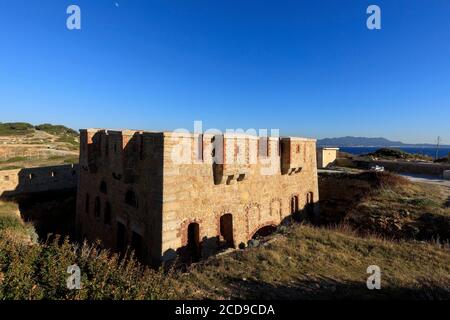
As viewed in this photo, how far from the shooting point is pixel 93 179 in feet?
59.2

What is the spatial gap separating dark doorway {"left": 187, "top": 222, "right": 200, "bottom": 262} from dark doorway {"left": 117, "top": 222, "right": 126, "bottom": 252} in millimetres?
3745

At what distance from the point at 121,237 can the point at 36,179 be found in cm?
1447

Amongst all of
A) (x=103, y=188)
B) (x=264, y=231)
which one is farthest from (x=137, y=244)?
(x=264, y=231)

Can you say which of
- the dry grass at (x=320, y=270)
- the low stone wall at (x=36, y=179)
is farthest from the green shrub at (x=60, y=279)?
the low stone wall at (x=36, y=179)

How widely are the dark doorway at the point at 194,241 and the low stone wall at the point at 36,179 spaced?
1813 cm

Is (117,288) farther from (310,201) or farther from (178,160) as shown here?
(310,201)

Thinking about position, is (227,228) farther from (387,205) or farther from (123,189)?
(387,205)

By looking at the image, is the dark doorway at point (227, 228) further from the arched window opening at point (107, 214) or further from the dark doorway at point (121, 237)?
the arched window opening at point (107, 214)

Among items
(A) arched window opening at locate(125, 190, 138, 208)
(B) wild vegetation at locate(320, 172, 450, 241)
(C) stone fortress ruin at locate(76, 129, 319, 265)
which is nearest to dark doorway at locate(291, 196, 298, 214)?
(C) stone fortress ruin at locate(76, 129, 319, 265)

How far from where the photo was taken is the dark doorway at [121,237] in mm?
14797

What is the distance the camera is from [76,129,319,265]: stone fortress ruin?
40.0 ft

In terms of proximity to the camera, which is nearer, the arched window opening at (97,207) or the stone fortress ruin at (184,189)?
the stone fortress ruin at (184,189)
